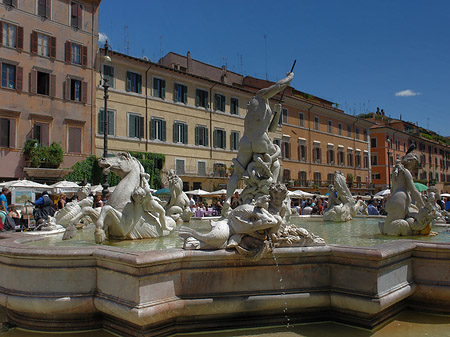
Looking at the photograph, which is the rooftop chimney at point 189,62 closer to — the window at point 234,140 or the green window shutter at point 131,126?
the window at point 234,140

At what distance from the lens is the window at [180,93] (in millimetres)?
33312

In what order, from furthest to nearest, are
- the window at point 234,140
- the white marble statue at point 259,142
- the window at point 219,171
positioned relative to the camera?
the window at point 234,140 < the window at point 219,171 < the white marble statue at point 259,142

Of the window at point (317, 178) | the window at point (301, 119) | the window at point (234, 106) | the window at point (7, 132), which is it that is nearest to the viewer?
the window at point (7, 132)

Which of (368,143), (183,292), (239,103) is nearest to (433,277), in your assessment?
(183,292)

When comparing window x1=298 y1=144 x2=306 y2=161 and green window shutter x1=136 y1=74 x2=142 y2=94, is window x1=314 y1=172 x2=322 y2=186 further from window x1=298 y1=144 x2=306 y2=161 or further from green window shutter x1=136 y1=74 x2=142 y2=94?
green window shutter x1=136 y1=74 x2=142 y2=94

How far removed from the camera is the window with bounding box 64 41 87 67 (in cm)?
2784

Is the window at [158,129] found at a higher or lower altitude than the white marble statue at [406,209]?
higher

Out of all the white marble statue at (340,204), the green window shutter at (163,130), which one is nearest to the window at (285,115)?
the green window shutter at (163,130)

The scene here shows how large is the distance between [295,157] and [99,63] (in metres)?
23.0

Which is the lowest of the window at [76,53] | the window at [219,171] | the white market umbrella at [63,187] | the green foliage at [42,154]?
the white market umbrella at [63,187]

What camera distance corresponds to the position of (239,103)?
38.5m

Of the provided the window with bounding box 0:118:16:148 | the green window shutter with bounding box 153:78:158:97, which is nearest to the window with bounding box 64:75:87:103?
the window with bounding box 0:118:16:148

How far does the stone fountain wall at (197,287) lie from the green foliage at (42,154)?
2298 centimetres

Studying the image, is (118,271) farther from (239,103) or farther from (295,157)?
(295,157)
